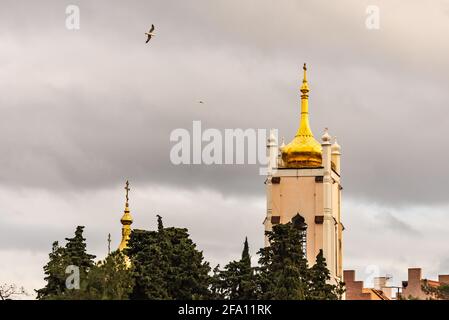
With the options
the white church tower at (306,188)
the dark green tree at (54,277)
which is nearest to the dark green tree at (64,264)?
the dark green tree at (54,277)

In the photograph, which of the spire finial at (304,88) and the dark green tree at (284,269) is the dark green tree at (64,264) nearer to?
the dark green tree at (284,269)

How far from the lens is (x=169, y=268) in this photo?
90.7 m

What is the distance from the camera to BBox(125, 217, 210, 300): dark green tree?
288 feet

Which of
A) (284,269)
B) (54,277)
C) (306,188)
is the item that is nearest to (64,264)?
(54,277)

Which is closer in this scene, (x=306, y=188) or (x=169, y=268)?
(x=169, y=268)

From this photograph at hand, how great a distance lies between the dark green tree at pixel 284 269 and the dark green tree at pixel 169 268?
121 inches

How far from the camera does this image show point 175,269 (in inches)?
3583

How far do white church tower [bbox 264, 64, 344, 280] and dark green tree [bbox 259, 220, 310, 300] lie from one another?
30129 mm

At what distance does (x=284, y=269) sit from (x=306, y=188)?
39.4m

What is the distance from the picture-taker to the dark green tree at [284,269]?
86.4 metres

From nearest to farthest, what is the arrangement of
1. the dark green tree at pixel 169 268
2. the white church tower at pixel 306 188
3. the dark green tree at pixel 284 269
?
the dark green tree at pixel 284 269, the dark green tree at pixel 169 268, the white church tower at pixel 306 188

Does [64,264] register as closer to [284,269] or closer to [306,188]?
[284,269]
